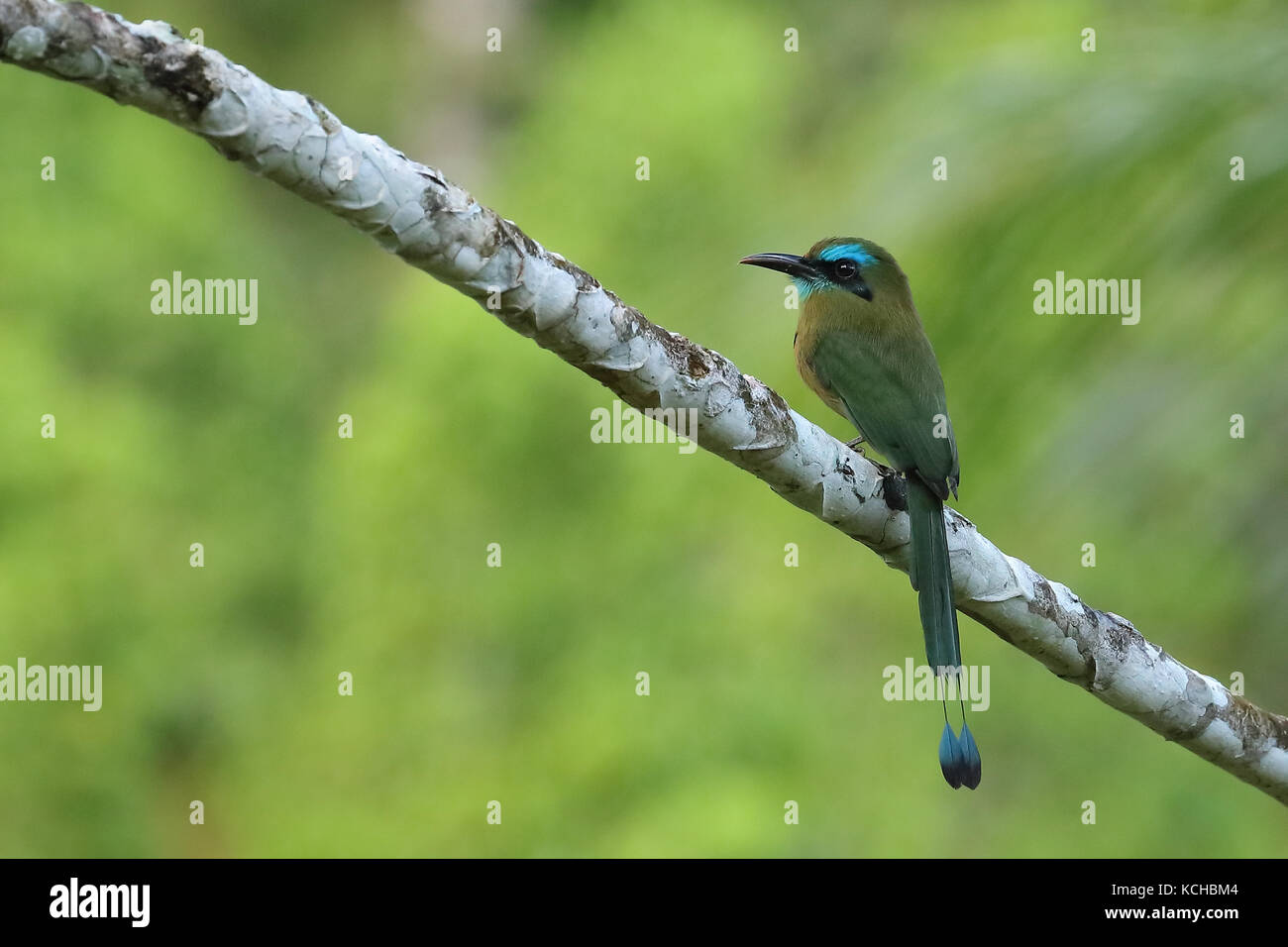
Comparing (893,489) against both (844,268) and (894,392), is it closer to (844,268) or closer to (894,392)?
(894,392)

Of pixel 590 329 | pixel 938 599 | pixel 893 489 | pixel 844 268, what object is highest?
pixel 844 268

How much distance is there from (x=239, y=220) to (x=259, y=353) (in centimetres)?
153

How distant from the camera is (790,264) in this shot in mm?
3469

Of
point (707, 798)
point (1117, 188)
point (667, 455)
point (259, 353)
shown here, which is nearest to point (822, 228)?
point (1117, 188)

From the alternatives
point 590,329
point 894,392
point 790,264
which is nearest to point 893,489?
point 894,392

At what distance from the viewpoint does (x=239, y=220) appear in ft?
34.7

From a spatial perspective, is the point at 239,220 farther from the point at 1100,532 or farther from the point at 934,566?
the point at 934,566

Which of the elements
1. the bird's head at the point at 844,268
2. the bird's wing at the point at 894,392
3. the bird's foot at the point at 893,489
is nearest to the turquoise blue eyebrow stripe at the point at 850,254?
the bird's head at the point at 844,268

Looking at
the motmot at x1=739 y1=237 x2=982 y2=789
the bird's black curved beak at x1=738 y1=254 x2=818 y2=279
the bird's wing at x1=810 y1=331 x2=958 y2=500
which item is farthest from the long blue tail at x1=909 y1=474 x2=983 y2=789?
the bird's black curved beak at x1=738 y1=254 x2=818 y2=279

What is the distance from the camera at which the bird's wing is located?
301 cm

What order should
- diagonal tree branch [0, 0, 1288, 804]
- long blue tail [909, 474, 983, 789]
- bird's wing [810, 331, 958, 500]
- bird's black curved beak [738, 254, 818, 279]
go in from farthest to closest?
bird's black curved beak [738, 254, 818, 279], bird's wing [810, 331, 958, 500], long blue tail [909, 474, 983, 789], diagonal tree branch [0, 0, 1288, 804]

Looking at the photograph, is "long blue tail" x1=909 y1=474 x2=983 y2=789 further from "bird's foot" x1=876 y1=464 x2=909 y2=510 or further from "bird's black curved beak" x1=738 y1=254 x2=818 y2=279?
"bird's black curved beak" x1=738 y1=254 x2=818 y2=279

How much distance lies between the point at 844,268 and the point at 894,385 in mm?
388

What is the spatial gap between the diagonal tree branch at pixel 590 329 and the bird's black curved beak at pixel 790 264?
3.11ft
